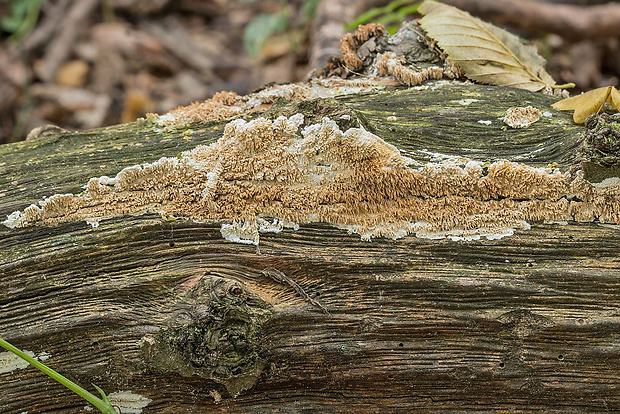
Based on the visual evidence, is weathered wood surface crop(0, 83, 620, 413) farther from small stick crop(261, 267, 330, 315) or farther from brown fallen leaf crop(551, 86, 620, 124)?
brown fallen leaf crop(551, 86, 620, 124)

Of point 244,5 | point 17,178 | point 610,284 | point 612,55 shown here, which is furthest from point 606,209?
point 244,5

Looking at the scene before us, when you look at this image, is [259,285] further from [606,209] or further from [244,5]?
[244,5]

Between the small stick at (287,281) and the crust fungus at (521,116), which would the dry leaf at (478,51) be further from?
the small stick at (287,281)

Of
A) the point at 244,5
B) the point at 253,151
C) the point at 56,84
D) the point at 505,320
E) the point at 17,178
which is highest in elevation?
the point at 244,5

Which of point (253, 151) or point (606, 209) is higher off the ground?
point (253, 151)

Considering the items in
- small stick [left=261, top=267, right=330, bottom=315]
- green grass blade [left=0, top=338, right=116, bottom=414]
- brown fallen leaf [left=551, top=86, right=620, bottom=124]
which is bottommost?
green grass blade [left=0, top=338, right=116, bottom=414]

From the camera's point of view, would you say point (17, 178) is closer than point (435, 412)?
No

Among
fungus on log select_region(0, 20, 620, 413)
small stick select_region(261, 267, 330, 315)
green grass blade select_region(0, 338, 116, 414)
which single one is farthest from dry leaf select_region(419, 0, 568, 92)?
green grass blade select_region(0, 338, 116, 414)
